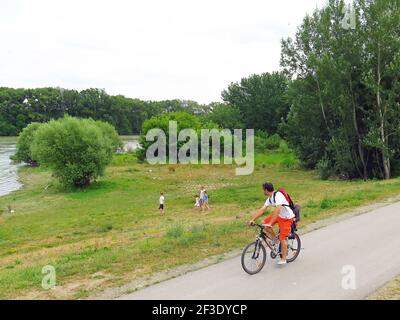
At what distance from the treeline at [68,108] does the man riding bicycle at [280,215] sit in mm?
161214

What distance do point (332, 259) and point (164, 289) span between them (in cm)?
424

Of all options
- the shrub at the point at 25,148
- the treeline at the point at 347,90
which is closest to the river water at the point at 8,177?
the shrub at the point at 25,148

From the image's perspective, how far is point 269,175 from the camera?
157 ft

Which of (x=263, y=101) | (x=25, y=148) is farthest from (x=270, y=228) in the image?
(x=263, y=101)

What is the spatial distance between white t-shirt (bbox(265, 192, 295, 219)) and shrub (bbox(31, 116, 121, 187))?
3767 centimetres

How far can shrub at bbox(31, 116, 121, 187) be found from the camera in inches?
1790

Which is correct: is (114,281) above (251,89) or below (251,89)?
below

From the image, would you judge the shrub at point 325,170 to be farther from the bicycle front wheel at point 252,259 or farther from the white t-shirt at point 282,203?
the bicycle front wheel at point 252,259

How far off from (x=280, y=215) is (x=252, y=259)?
1.20 m

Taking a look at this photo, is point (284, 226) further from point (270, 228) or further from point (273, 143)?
point (273, 143)

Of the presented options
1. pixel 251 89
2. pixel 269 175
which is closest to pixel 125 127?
pixel 251 89

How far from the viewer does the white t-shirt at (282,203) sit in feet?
32.8

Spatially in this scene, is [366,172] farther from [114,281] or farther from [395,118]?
[114,281]
